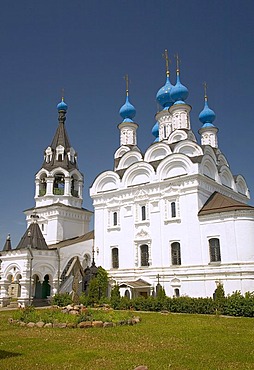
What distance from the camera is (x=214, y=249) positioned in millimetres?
19922

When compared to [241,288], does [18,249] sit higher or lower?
higher

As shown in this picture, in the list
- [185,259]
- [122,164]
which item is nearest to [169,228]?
[185,259]

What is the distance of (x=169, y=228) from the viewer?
21531 millimetres

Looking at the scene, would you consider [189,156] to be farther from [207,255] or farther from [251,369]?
[251,369]

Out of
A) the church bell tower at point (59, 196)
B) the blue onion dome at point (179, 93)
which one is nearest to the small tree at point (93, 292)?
the church bell tower at point (59, 196)

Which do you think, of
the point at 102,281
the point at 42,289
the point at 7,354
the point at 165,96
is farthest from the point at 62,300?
the point at 165,96

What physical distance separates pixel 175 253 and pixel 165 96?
13.5 metres

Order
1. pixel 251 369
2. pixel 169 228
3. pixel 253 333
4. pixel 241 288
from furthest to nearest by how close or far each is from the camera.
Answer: pixel 169 228 < pixel 241 288 < pixel 253 333 < pixel 251 369

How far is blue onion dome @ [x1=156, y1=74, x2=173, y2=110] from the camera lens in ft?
95.2

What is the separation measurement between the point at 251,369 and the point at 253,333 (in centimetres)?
415

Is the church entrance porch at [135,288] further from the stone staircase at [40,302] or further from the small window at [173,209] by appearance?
the stone staircase at [40,302]

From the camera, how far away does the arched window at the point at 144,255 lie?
2223 centimetres

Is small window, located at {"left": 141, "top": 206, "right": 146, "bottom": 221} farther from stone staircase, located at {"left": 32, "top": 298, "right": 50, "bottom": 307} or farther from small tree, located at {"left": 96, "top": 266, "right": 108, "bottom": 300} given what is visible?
stone staircase, located at {"left": 32, "top": 298, "right": 50, "bottom": 307}

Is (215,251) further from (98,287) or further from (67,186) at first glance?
(67,186)
